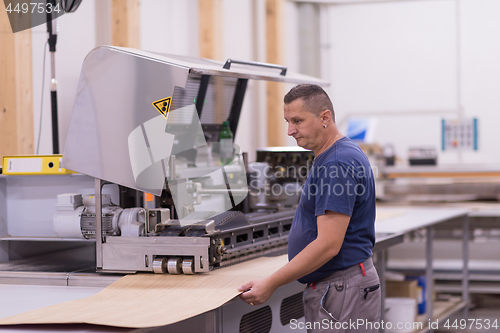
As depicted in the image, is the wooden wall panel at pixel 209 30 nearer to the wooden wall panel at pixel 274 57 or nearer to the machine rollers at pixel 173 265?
the wooden wall panel at pixel 274 57

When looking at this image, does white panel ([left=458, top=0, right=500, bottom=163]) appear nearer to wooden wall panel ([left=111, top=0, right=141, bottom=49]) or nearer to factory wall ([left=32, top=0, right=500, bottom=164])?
factory wall ([left=32, top=0, right=500, bottom=164])

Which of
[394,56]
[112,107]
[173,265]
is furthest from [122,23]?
[394,56]

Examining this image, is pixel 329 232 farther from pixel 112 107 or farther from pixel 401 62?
pixel 401 62

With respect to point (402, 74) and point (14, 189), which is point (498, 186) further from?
point (14, 189)

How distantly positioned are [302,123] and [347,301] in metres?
0.58

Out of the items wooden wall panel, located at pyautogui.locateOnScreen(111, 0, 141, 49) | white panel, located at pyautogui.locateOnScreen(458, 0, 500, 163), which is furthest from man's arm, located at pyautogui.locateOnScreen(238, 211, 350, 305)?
white panel, located at pyautogui.locateOnScreen(458, 0, 500, 163)

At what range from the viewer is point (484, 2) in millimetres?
6016

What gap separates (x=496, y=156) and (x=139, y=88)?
17.0 ft

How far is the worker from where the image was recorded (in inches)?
60.8

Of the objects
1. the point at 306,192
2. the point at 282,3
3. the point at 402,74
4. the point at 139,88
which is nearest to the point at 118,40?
the point at 139,88

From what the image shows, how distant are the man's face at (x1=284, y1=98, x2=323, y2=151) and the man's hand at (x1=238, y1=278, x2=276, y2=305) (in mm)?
454

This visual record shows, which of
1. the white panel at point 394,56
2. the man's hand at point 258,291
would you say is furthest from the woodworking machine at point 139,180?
the white panel at point 394,56

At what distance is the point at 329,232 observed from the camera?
154 centimetres

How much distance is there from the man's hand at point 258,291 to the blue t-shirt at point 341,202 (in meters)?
0.15
